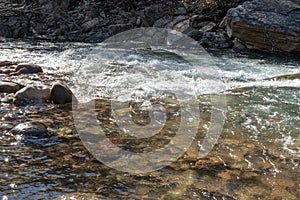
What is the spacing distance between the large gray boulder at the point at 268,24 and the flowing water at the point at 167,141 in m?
2.76

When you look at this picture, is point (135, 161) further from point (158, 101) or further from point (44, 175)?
point (158, 101)

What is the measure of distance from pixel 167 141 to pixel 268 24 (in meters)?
7.05

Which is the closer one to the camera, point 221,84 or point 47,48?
point 221,84

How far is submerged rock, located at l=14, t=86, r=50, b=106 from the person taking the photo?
15.9 feet

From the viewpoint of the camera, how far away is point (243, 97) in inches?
212

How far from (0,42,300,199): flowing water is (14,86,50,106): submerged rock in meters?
0.21

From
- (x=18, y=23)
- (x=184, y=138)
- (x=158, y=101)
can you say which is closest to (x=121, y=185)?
(x=184, y=138)

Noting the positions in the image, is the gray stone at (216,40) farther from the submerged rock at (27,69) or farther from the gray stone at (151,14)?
the submerged rock at (27,69)

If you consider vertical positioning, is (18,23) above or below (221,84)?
above

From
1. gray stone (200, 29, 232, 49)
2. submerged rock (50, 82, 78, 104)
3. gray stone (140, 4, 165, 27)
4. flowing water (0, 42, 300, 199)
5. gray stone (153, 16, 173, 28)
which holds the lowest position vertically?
flowing water (0, 42, 300, 199)

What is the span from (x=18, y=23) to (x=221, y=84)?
11.5 meters

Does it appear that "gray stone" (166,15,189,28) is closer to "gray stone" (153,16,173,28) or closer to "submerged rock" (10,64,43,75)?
"gray stone" (153,16,173,28)

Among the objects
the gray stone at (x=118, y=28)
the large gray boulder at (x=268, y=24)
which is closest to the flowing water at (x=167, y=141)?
the large gray boulder at (x=268, y=24)

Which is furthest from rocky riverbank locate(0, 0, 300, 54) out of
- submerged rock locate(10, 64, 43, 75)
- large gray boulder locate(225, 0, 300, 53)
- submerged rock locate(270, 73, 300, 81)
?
submerged rock locate(10, 64, 43, 75)
